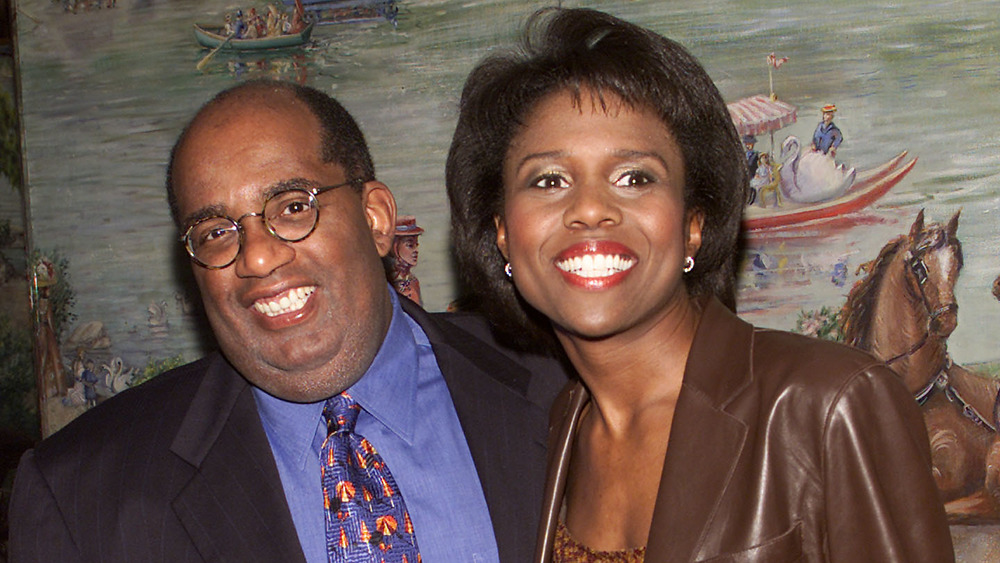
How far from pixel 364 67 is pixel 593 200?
65.0 inches

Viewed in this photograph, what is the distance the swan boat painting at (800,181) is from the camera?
273 cm

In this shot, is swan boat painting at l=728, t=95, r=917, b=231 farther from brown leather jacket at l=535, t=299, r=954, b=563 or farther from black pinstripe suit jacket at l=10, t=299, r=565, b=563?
brown leather jacket at l=535, t=299, r=954, b=563

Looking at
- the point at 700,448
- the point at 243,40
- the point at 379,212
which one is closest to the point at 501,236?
the point at 379,212

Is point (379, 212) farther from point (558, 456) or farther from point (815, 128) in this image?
point (815, 128)

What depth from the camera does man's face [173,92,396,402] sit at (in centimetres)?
197

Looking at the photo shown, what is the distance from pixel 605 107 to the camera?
180 centimetres

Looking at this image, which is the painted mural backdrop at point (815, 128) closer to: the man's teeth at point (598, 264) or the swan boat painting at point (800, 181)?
the swan boat painting at point (800, 181)

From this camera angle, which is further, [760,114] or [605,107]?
[760,114]

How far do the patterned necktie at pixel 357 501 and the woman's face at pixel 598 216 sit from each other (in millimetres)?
522

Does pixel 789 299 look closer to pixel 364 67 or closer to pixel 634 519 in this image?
pixel 634 519

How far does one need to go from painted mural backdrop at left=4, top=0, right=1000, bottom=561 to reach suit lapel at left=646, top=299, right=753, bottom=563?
1.13 meters

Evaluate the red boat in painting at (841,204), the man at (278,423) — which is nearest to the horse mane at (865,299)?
the red boat in painting at (841,204)

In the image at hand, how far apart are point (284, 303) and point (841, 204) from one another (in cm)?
165

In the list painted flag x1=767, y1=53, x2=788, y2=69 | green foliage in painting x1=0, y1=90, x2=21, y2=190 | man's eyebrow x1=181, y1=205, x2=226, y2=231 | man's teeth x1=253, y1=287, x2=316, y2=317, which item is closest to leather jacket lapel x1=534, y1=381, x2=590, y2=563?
man's teeth x1=253, y1=287, x2=316, y2=317
